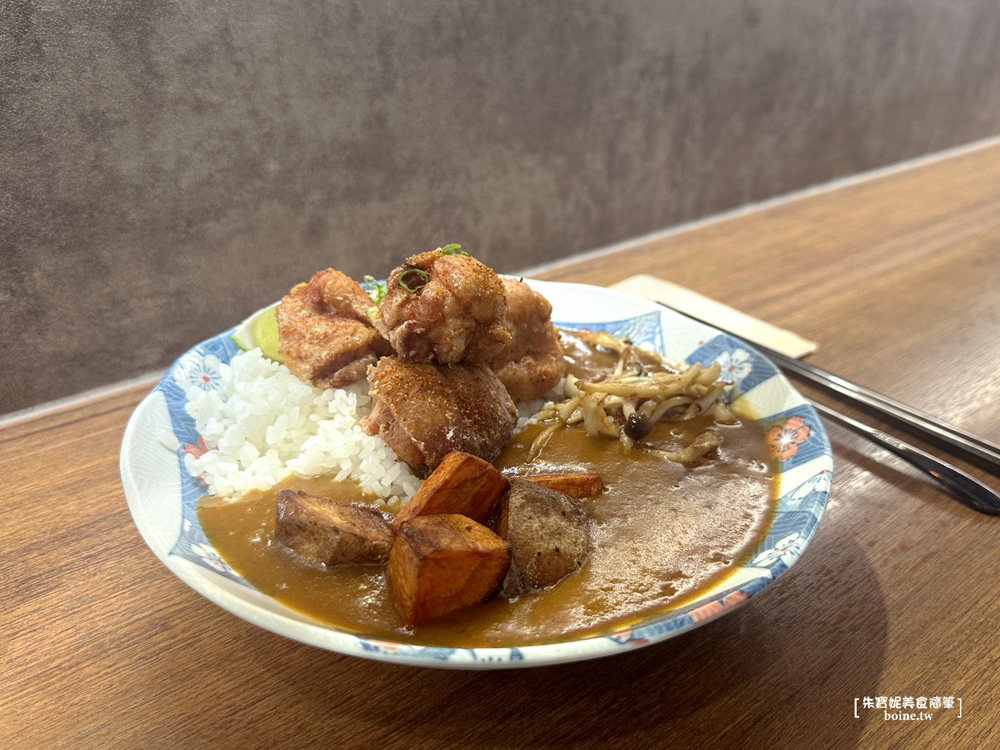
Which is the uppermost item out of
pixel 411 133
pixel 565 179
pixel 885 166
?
pixel 411 133

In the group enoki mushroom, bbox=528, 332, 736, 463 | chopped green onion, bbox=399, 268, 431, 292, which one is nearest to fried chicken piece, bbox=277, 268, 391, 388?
chopped green onion, bbox=399, 268, 431, 292

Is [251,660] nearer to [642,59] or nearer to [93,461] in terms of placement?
[93,461]

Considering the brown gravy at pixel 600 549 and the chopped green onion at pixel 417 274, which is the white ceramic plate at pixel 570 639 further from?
the chopped green onion at pixel 417 274

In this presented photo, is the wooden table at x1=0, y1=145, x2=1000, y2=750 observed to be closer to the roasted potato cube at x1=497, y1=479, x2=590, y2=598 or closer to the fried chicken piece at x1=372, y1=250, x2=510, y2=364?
the roasted potato cube at x1=497, y1=479, x2=590, y2=598

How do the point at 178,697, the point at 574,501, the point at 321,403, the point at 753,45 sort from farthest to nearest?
1. the point at 753,45
2. the point at 321,403
3. the point at 574,501
4. the point at 178,697

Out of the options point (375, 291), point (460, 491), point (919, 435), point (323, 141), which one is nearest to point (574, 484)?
point (460, 491)

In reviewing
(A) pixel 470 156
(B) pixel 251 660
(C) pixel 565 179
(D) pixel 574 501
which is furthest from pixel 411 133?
(B) pixel 251 660
